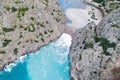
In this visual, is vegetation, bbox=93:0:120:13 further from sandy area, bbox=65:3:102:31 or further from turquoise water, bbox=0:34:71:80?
turquoise water, bbox=0:34:71:80

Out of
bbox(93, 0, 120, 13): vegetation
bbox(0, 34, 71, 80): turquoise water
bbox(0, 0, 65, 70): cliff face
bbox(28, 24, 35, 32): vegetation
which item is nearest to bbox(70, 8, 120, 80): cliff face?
bbox(0, 34, 71, 80): turquoise water

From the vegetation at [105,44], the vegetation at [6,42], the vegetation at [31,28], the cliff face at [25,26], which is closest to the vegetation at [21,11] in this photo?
the cliff face at [25,26]

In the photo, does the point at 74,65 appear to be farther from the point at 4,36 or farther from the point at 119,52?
the point at 4,36

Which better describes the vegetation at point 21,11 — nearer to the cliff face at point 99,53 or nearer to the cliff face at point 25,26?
the cliff face at point 25,26

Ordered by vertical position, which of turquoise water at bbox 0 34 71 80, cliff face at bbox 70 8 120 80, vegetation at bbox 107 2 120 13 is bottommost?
turquoise water at bbox 0 34 71 80

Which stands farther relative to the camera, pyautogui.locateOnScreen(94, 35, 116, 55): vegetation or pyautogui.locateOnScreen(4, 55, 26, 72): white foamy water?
pyautogui.locateOnScreen(4, 55, 26, 72): white foamy water

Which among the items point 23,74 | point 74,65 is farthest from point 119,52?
point 23,74
